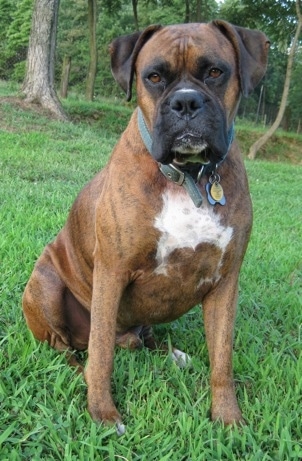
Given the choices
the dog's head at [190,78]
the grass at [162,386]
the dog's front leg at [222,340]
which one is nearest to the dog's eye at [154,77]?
the dog's head at [190,78]

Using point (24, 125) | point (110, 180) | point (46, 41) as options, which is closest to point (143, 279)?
point (110, 180)

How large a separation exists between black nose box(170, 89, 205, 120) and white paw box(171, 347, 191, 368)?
1209mm

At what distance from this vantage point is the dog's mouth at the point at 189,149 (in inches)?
79.6

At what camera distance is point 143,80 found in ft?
7.13

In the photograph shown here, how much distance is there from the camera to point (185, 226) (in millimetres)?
2156

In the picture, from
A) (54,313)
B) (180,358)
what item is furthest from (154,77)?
(180,358)

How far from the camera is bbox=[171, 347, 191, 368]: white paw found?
8.63 feet

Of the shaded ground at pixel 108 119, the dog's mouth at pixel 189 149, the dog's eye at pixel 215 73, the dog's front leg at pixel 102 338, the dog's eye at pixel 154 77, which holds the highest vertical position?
the dog's eye at pixel 215 73

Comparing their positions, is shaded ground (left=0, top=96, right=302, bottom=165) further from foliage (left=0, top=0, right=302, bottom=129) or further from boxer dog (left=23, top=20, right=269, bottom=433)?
boxer dog (left=23, top=20, right=269, bottom=433)

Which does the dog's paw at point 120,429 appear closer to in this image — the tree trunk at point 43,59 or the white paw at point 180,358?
the white paw at point 180,358

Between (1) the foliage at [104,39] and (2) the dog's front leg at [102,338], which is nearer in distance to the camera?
(2) the dog's front leg at [102,338]

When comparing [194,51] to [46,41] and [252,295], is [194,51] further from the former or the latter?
[46,41]

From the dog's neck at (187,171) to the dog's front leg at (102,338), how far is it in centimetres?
44

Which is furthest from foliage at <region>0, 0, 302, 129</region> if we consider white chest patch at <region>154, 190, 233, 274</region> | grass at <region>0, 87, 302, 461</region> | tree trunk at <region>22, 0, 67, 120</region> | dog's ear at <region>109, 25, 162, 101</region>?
white chest patch at <region>154, 190, 233, 274</region>
